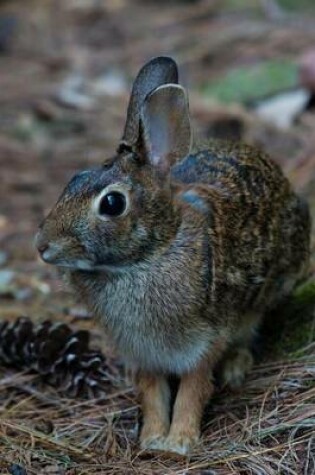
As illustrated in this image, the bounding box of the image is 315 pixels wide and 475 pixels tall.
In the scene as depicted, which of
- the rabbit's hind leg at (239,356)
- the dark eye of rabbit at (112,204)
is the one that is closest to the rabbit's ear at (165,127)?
the dark eye of rabbit at (112,204)

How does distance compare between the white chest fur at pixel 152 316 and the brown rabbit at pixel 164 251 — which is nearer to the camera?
the brown rabbit at pixel 164 251

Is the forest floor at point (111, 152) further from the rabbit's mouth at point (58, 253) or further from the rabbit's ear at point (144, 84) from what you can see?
the rabbit's ear at point (144, 84)

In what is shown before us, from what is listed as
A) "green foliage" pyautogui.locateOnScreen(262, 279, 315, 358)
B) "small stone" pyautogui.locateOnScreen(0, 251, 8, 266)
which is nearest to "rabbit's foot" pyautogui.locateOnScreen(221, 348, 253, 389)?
"green foliage" pyautogui.locateOnScreen(262, 279, 315, 358)

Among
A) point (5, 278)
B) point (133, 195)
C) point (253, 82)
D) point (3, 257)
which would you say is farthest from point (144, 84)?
point (253, 82)

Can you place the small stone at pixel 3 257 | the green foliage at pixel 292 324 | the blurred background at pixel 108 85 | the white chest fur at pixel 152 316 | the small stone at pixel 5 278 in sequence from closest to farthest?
1. the white chest fur at pixel 152 316
2. the green foliage at pixel 292 324
3. the small stone at pixel 5 278
4. the small stone at pixel 3 257
5. the blurred background at pixel 108 85

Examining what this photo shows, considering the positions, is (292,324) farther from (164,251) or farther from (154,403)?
(164,251)

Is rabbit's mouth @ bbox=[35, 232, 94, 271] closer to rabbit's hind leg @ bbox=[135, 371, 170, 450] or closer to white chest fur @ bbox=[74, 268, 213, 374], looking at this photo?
white chest fur @ bbox=[74, 268, 213, 374]

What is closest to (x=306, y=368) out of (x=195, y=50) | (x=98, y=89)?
(x=98, y=89)
